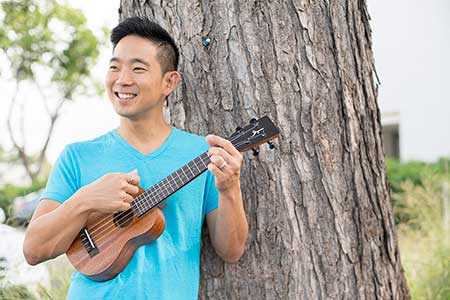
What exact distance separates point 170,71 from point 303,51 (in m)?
0.61

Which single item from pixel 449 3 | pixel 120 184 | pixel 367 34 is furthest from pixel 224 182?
pixel 449 3

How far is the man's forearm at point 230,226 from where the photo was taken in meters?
2.62

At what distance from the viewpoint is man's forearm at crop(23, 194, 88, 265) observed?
252cm

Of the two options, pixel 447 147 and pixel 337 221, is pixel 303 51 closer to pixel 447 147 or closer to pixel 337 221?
pixel 337 221

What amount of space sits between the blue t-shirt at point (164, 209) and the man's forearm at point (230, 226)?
0.09 metres

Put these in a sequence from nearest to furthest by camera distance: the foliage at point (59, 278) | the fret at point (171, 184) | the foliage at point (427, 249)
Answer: the fret at point (171, 184) < the foliage at point (59, 278) < the foliage at point (427, 249)

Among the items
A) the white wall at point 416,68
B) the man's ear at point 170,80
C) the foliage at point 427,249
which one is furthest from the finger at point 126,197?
the white wall at point 416,68

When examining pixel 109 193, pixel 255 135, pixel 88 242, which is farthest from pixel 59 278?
pixel 255 135

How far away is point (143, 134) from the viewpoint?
9.09 feet

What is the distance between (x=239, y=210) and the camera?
266cm

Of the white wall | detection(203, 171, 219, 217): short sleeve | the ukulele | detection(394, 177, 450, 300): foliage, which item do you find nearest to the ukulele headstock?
the ukulele

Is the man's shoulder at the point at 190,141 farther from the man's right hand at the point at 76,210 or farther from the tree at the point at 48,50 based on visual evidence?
the tree at the point at 48,50

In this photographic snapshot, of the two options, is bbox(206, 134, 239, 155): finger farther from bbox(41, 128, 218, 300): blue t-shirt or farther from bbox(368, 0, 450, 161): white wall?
bbox(368, 0, 450, 161): white wall

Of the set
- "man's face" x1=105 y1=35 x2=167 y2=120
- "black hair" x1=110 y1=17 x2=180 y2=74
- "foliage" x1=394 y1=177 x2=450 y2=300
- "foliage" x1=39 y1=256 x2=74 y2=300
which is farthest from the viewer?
"foliage" x1=394 y1=177 x2=450 y2=300
